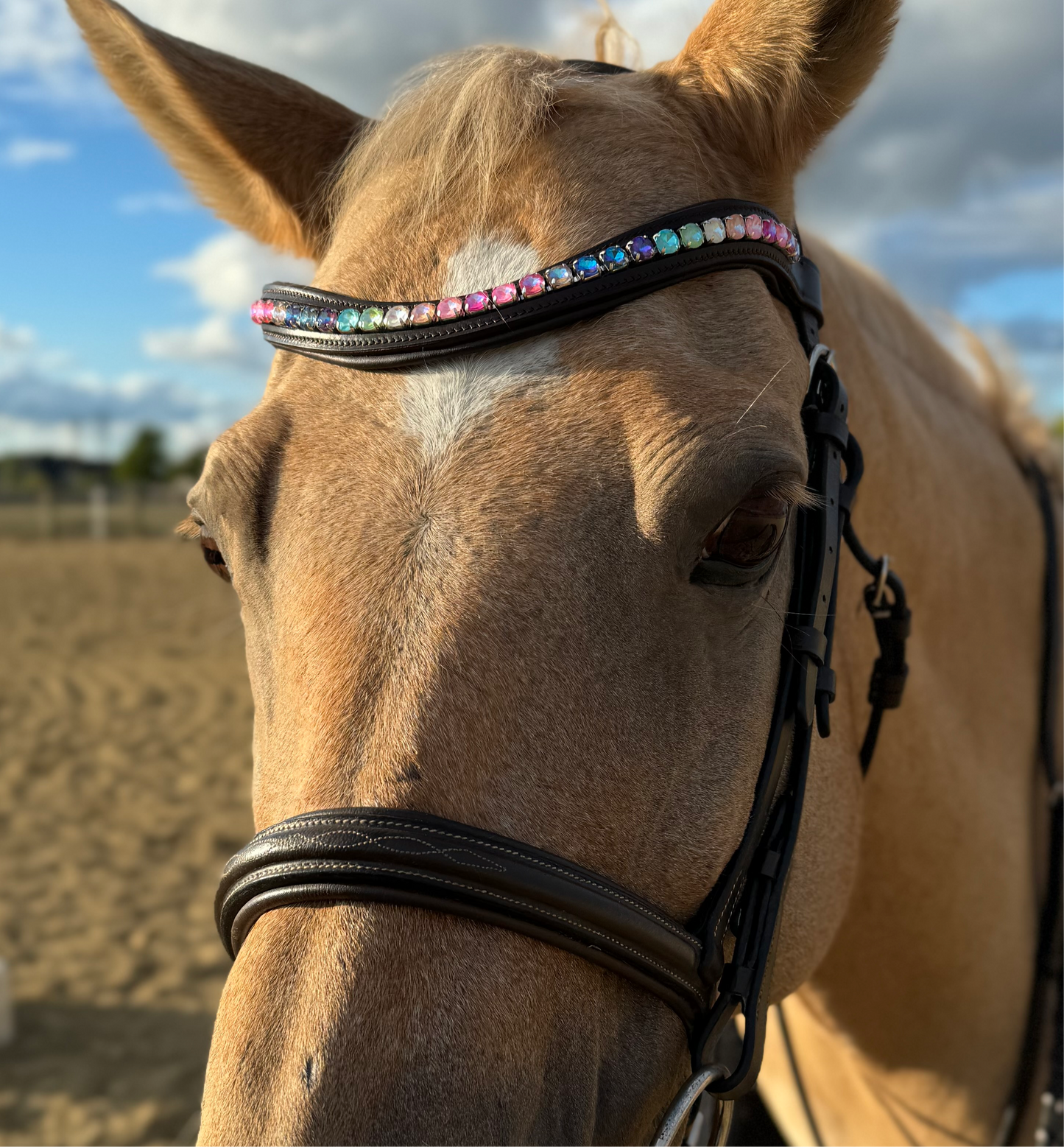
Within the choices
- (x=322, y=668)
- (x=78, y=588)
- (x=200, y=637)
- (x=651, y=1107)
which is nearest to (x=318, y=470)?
(x=322, y=668)

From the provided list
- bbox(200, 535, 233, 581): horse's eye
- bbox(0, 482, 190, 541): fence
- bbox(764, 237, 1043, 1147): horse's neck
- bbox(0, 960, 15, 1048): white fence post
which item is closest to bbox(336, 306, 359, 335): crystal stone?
bbox(200, 535, 233, 581): horse's eye

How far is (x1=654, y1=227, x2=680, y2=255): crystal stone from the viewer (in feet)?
4.99

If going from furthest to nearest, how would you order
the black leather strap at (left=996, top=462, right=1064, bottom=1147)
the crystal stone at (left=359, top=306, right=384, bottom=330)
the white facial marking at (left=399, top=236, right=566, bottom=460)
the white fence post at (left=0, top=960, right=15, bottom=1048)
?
the white fence post at (left=0, top=960, right=15, bottom=1048) → the black leather strap at (left=996, top=462, right=1064, bottom=1147) → the crystal stone at (left=359, top=306, right=384, bottom=330) → the white facial marking at (left=399, top=236, right=566, bottom=460)

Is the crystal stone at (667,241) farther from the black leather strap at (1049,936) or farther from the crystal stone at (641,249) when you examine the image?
the black leather strap at (1049,936)

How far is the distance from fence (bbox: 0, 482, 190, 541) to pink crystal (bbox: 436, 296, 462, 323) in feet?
88.2

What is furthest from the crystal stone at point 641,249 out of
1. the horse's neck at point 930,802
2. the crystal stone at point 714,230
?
the horse's neck at point 930,802

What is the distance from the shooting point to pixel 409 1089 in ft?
3.69

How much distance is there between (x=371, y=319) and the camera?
4.99ft

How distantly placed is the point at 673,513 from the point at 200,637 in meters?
13.2

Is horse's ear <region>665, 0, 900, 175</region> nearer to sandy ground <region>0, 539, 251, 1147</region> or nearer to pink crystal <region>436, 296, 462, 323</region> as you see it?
pink crystal <region>436, 296, 462, 323</region>

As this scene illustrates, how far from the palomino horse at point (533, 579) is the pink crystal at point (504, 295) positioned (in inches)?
2.1

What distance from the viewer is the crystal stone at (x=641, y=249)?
1501mm

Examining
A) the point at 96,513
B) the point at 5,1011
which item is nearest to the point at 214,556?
the point at 5,1011

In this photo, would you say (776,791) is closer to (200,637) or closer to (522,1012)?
Result: (522,1012)
